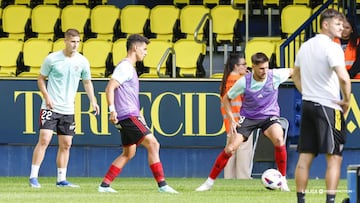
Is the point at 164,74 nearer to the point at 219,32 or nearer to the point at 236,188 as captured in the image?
the point at 219,32

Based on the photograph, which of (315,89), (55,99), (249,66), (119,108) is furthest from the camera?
(249,66)

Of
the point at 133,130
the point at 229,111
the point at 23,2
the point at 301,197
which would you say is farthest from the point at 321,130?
the point at 23,2

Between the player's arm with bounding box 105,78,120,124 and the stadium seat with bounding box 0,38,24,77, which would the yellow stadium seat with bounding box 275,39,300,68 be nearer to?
the stadium seat with bounding box 0,38,24,77

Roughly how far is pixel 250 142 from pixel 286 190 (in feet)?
12.4

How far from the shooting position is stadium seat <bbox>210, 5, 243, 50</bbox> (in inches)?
982

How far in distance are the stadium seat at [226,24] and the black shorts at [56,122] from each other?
6.82 meters

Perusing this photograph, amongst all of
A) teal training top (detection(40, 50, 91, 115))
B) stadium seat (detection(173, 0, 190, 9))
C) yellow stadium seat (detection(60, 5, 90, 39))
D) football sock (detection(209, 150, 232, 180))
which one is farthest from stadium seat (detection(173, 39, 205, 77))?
football sock (detection(209, 150, 232, 180))

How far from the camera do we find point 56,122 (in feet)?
61.1

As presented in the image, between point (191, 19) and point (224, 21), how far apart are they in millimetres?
608

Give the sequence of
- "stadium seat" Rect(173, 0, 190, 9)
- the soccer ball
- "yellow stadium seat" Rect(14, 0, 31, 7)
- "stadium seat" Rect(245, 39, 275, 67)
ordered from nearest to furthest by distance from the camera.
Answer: the soccer ball
"stadium seat" Rect(245, 39, 275, 67)
"stadium seat" Rect(173, 0, 190, 9)
"yellow stadium seat" Rect(14, 0, 31, 7)

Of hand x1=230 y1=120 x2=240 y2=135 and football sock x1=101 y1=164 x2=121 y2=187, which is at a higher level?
hand x1=230 y1=120 x2=240 y2=135

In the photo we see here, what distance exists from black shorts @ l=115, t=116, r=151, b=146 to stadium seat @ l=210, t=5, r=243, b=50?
26.4ft

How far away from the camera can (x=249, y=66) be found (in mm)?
23156

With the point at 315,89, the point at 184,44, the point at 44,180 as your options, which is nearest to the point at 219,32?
the point at 184,44
